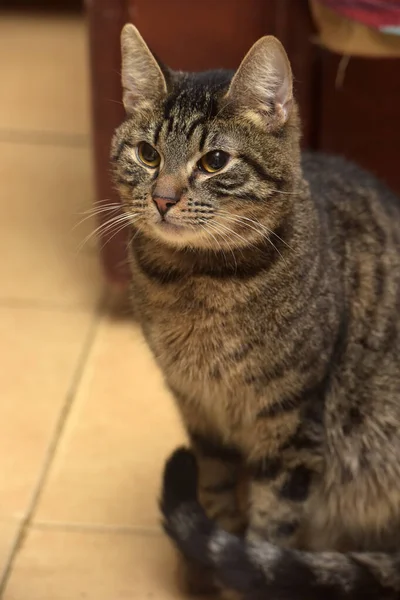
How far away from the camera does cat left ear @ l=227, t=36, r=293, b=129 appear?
1254 mm

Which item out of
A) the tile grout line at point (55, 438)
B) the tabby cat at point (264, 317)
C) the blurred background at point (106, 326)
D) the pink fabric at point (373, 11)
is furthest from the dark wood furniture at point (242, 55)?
the tabby cat at point (264, 317)

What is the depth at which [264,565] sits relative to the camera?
1372 millimetres

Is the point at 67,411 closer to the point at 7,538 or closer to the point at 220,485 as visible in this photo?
the point at 7,538

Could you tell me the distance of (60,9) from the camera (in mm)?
4074

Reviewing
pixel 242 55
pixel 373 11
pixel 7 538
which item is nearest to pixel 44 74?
pixel 242 55

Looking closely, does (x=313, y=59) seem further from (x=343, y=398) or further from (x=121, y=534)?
(x=121, y=534)

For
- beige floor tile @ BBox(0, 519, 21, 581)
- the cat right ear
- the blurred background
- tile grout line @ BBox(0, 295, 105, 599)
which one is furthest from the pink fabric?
beige floor tile @ BBox(0, 519, 21, 581)

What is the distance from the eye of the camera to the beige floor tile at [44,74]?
3.12 meters

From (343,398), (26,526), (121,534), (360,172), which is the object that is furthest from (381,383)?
(26,526)

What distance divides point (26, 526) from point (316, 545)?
53 centimetres

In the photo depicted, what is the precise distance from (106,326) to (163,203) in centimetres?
98

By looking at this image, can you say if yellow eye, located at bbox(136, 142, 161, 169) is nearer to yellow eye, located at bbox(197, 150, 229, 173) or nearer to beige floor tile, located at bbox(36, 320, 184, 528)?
yellow eye, located at bbox(197, 150, 229, 173)

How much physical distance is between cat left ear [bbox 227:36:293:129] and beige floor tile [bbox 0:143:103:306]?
42.6 inches

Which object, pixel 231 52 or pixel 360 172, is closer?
pixel 360 172
